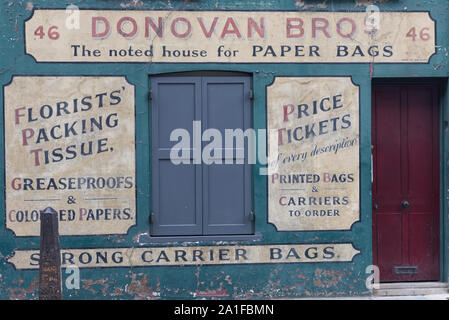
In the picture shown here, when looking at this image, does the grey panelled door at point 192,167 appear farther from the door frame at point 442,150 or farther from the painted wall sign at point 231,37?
the door frame at point 442,150

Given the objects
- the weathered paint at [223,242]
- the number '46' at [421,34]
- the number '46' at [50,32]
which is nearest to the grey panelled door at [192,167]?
the weathered paint at [223,242]

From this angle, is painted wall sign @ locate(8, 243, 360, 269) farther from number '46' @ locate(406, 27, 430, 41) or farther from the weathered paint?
number '46' @ locate(406, 27, 430, 41)

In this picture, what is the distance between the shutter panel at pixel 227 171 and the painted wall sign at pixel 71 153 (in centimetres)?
87

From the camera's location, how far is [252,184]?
6984 millimetres

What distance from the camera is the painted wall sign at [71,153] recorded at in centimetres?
673

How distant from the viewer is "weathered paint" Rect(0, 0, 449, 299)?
22.1 ft

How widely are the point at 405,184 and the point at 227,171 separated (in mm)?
2188

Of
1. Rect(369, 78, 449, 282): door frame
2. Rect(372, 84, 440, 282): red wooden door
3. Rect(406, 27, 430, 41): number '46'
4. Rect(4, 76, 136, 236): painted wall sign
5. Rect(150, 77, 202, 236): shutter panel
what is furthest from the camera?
Rect(372, 84, 440, 282): red wooden door

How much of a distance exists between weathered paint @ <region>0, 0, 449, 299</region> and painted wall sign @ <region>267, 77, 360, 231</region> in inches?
3.8

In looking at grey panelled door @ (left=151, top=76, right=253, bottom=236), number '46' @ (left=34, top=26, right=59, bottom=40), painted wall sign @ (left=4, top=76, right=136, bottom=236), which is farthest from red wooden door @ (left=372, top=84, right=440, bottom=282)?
number '46' @ (left=34, top=26, right=59, bottom=40)

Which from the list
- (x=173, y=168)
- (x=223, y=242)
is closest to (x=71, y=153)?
(x=173, y=168)

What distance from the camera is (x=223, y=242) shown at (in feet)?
22.6

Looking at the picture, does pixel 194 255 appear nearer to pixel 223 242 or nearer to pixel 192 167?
pixel 223 242

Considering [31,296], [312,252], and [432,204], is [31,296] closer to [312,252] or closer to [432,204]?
[312,252]
